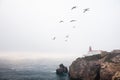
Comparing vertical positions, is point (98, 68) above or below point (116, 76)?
above

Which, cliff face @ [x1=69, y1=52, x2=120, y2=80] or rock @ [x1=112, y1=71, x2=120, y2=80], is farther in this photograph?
cliff face @ [x1=69, y1=52, x2=120, y2=80]

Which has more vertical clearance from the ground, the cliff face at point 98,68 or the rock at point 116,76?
the cliff face at point 98,68

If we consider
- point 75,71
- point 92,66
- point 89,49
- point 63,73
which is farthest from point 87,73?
point 63,73

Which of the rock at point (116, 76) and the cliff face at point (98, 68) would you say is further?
the cliff face at point (98, 68)

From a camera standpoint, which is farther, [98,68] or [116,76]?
[98,68]

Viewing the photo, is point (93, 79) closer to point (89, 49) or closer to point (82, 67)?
point (82, 67)

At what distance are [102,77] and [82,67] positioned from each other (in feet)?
57.8

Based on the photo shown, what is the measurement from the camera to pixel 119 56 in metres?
80.4

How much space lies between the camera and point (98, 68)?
278ft

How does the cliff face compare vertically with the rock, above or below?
above

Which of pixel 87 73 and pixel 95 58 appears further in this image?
pixel 95 58

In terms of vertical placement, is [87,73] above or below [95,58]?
below

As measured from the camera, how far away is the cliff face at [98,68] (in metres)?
74.6

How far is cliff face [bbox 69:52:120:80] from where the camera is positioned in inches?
2938
